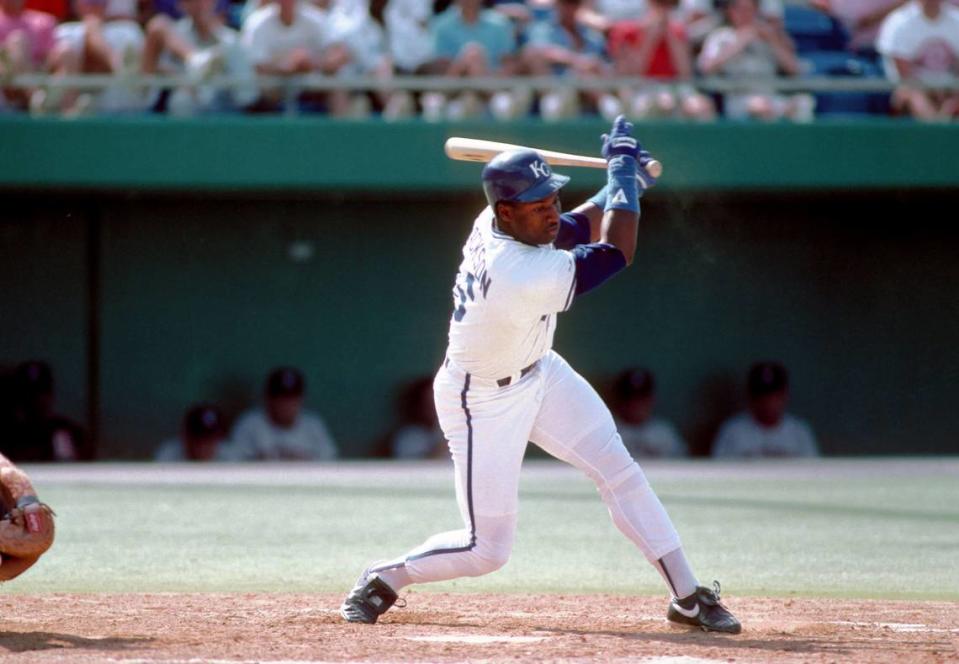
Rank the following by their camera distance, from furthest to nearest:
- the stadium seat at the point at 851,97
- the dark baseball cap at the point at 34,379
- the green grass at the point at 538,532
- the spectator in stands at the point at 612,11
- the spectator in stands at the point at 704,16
Answer: 1. the spectator in stands at the point at 612,11
2. the spectator in stands at the point at 704,16
3. the stadium seat at the point at 851,97
4. the dark baseball cap at the point at 34,379
5. the green grass at the point at 538,532

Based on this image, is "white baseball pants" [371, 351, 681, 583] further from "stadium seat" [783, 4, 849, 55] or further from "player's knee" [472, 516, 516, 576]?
"stadium seat" [783, 4, 849, 55]

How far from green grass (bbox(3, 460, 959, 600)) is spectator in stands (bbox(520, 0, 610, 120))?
8.06ft

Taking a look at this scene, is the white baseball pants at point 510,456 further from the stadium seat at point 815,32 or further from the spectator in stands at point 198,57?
the stadium seat at point 815,32

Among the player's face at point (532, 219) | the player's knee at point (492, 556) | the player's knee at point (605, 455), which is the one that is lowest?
the player's knee at point (492, 556)

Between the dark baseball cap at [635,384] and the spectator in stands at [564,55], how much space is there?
5.84 feet

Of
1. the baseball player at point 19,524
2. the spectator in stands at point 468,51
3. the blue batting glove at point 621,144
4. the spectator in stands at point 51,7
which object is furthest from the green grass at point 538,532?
the spectator in stands at point 51,7

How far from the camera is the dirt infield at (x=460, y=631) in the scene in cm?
430

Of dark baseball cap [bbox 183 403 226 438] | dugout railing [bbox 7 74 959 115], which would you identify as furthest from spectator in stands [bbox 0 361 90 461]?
dugout railing [bbox 7 74 959 115]

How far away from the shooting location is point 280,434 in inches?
416

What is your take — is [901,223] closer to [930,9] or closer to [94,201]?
[930,9]

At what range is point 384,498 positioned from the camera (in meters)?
8.42

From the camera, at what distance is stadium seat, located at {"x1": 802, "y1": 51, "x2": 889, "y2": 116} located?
35.7 feet

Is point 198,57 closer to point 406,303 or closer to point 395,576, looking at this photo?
point 406,303

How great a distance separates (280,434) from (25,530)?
607cm
